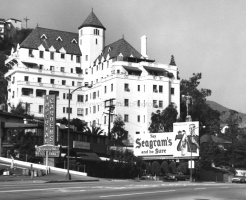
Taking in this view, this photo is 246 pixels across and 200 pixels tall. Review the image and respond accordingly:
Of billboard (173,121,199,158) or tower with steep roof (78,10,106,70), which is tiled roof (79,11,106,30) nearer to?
tower with steep roof (78,10,106,70)

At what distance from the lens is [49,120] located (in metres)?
75.9

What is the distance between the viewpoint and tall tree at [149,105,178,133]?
113575 mm

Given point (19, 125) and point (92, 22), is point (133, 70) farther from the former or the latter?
point (19, 125)

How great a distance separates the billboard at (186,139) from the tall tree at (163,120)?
1928cm

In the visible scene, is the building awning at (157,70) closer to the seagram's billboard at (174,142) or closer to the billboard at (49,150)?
the seagram's billboard at (174,142)

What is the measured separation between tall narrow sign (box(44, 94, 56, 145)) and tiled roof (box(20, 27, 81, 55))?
56485 mm

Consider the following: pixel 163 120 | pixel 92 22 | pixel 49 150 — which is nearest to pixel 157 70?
pixel 163 120

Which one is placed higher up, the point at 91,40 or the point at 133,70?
the point at 91,40

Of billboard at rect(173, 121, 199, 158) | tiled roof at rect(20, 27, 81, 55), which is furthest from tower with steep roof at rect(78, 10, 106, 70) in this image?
billboard at rect(173, 121, 199, 158)

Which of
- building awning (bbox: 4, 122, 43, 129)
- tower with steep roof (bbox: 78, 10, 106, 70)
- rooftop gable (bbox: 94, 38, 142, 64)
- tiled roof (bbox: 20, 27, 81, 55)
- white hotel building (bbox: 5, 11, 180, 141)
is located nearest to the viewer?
building awning (bbox: 4, 122, 43, 129)

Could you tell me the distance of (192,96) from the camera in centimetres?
13150

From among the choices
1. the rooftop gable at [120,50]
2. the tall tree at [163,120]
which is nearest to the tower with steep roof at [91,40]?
the rooftop gable at [120,50]

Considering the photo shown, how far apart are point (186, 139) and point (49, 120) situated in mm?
26340

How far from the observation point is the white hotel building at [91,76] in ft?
389
